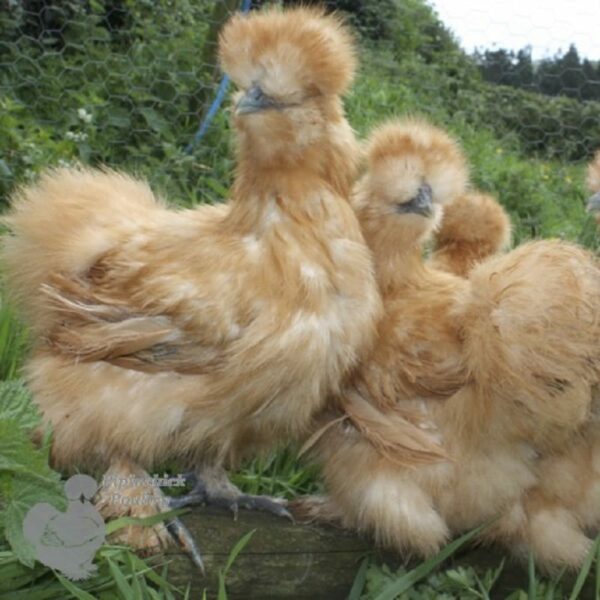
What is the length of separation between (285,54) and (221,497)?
107cm

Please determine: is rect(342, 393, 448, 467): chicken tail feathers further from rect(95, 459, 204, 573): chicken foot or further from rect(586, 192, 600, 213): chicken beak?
rect(586, 192, 600, 213): chicken beak

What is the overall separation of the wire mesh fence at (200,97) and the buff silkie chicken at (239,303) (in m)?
1.35

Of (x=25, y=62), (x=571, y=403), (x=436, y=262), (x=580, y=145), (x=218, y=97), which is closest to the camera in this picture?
(x=571, y=403)

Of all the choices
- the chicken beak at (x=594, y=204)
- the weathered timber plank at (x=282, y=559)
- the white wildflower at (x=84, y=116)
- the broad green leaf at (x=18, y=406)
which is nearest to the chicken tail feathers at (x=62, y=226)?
the broad green leaf at (x=18, y=406)

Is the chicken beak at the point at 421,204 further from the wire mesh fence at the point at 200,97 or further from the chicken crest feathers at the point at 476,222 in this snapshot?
the wire mesh fence at the point at 200,97

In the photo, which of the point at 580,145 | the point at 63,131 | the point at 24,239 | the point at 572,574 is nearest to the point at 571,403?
the point at 572,574

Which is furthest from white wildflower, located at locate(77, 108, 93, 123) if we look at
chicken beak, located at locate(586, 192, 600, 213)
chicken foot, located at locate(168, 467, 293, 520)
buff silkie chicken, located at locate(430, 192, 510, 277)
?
chicken beak, located at locate(586, 192, 600, 213)

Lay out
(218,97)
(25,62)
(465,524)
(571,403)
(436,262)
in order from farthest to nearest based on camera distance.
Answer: (25,62) → (218,97) → (436,262) → (465,524) → (571,403)

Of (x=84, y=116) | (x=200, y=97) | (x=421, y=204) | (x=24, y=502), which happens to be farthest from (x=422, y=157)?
(x=200, y=97)

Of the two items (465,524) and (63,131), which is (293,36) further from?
(63,131)

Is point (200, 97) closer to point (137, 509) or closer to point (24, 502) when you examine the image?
point (137, 509)

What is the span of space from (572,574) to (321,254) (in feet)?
3.35

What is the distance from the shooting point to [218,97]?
160 inches

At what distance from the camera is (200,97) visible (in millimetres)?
4488
